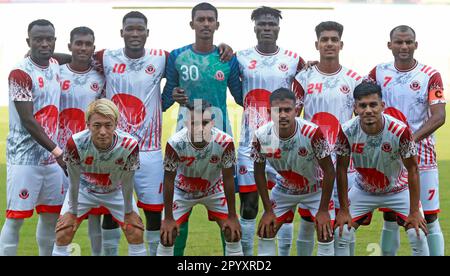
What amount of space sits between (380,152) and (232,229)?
49.1 inches

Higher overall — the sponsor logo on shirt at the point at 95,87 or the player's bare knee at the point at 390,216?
the sponsor logo on shirt at the point at 95,87

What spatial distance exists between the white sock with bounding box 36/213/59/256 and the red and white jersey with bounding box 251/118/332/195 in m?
1.77

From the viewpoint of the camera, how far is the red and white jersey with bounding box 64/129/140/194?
229 inches

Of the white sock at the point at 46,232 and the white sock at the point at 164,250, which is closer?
the white sock at the point at 164,250

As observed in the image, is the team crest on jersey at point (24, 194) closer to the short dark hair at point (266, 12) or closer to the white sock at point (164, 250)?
the white sock at point (164, 250)

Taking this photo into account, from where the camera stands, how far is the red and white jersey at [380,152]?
5.85m

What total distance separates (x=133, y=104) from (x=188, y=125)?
0.66 m

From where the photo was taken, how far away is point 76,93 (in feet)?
21.4

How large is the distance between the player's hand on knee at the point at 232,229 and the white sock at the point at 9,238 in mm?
1647

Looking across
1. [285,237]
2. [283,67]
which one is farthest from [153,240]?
[283,67]

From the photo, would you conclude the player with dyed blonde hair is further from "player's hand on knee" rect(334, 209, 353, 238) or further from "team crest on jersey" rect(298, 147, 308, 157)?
"player's hand on knee" rect(334, 209, 353, 238)

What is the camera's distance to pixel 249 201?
6520mm

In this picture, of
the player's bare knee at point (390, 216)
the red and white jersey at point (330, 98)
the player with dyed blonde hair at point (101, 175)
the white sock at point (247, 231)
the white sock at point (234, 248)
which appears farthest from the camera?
the player's bare knee at point (390, 216)

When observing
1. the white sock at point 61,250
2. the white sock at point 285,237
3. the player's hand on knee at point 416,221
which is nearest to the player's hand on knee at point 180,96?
the white sock at point 285,237
